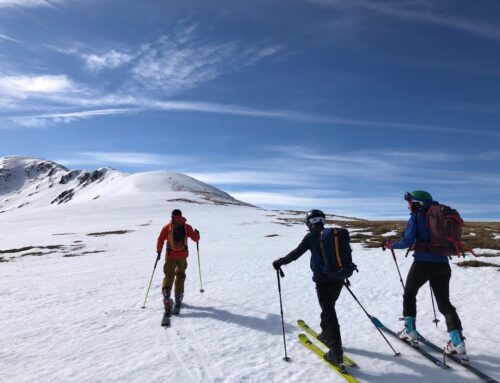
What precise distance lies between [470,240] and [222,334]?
65.8 feet

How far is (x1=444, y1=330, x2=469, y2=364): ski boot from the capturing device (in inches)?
261

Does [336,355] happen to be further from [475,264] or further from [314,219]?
[475,264]

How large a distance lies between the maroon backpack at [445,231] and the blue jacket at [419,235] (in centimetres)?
13

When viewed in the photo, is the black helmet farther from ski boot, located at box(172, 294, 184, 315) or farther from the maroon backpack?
ski boot, located at box(172, 294, 184, 315)

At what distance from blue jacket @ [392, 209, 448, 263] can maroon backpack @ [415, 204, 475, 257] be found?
0.42ft

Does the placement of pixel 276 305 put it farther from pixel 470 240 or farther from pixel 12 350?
pixel 470 240

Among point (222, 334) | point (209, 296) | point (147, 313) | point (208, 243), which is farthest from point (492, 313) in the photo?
point (208, 243)

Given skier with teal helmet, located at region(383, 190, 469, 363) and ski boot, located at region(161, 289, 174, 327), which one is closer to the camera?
skier with teal helmet, located at region(383, 190, 469, 363)

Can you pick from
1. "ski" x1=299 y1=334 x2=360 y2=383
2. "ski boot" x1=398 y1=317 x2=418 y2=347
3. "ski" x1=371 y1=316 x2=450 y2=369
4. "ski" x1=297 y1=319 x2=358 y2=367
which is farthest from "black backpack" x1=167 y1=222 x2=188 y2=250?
"ski boot" x1=398 y1=317 x2=418 y2=347

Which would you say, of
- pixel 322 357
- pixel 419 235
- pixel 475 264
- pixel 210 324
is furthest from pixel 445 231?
pixel 475 264

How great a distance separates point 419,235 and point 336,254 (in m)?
1.79

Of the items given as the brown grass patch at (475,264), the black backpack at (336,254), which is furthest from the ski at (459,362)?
the brown grass patch at (475,264)

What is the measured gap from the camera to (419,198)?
278 inches

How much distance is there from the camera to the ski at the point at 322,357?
20.2ft
